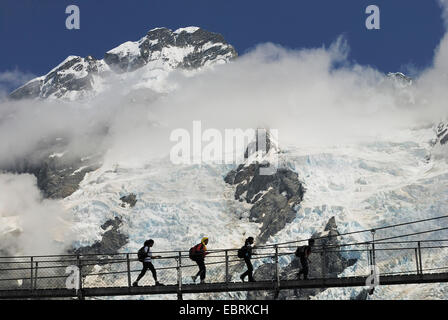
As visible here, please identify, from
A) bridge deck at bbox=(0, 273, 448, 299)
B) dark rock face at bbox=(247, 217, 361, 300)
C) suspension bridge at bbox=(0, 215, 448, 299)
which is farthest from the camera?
dark rock face at bbox=(247, 217, 361, 300)

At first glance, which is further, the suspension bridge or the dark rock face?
the dark rock face

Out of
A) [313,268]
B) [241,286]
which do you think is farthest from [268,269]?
[241,286]

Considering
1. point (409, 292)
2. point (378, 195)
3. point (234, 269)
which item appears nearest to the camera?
point (409, 292)

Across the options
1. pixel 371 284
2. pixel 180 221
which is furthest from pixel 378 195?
pixel 371 284

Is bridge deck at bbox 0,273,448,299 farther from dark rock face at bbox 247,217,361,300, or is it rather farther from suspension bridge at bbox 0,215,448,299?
dark rock face at bbox 247,217,361,300

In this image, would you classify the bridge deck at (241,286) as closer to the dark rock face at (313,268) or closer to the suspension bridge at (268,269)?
the suspension bridge at (268,269)

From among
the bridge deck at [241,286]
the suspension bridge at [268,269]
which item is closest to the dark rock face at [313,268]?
the suspension bridge at [268,269]

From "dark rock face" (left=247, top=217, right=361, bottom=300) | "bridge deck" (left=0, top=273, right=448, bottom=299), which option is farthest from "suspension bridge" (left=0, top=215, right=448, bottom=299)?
"dark rock face" (left=247, top=217, right=361, bottom=300)

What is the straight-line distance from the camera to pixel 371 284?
29047mm
